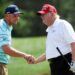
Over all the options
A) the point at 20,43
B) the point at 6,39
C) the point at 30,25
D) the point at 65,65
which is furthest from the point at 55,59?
the point at 30,25

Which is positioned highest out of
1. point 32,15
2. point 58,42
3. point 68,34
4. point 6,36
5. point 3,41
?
point 68,34

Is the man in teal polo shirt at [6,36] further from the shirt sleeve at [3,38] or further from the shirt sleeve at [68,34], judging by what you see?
the shirt sleeve at [68,34]

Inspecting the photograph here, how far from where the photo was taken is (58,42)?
975 cm

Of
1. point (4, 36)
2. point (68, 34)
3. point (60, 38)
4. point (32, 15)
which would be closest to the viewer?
point (68, 34)

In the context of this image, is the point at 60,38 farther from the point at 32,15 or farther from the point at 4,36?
the point at 32,15

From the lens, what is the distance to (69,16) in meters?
48.3

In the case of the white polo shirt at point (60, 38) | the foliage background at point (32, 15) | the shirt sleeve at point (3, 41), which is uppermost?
the white polo shirt at point (60, 38)

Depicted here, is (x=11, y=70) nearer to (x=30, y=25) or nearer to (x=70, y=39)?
(x=70, y=39)

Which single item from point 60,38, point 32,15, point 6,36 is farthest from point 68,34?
point 32,15

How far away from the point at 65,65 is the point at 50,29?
68 cm

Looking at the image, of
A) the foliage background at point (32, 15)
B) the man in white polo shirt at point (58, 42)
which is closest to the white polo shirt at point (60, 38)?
the man in white polo shirt at point (58, 42)

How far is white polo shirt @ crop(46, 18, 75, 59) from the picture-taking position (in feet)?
31.5

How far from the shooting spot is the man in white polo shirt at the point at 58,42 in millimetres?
9609

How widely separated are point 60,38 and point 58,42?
0.31 ft
